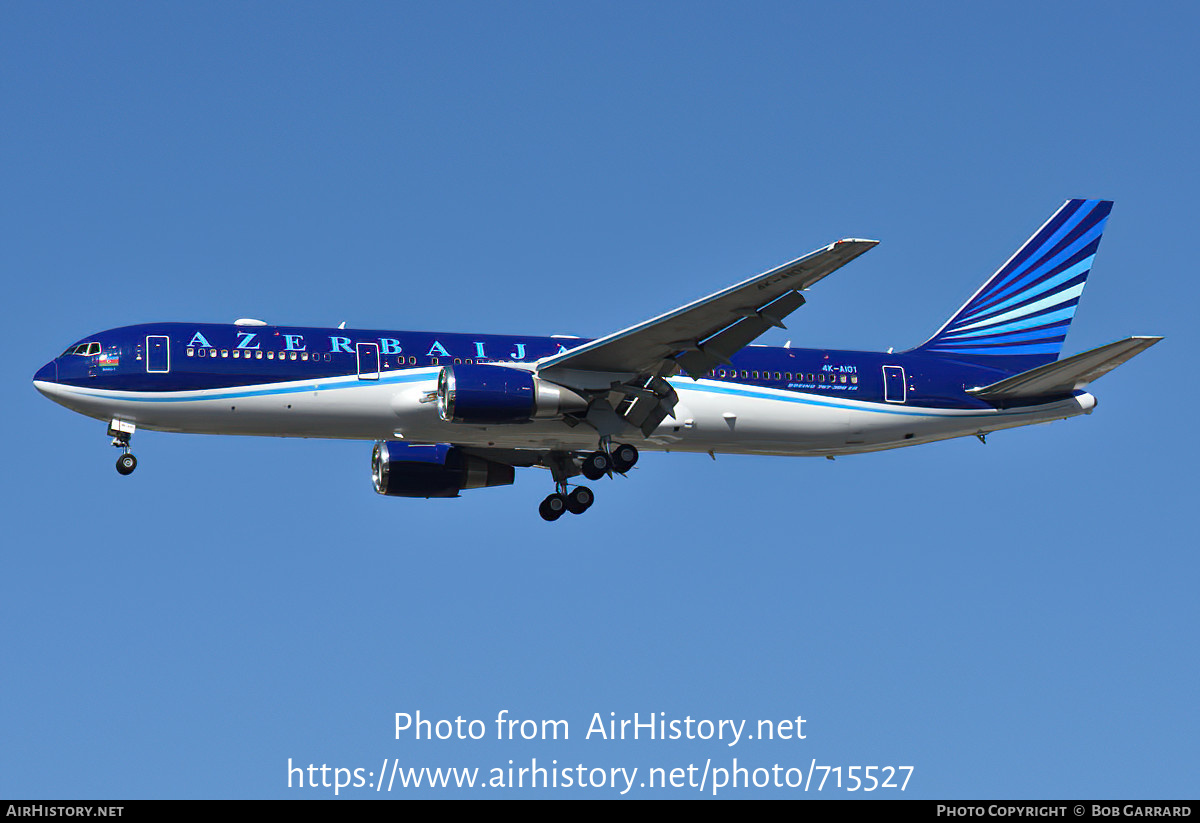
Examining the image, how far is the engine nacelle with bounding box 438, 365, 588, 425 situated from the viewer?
3875 cm

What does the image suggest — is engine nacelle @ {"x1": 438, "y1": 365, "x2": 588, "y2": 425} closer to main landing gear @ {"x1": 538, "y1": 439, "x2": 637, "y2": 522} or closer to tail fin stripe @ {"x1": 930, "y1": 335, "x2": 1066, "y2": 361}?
main landing gear @ {"x1": 538, "y1": 439, "x2": 637, "y2": 522}

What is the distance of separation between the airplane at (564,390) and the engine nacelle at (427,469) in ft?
0.19

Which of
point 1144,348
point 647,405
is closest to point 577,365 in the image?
point 647,405

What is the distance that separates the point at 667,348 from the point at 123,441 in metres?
13.8

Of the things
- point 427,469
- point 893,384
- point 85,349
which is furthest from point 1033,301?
point 85,349

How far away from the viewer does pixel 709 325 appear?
38.7m

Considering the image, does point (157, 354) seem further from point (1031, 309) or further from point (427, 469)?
point (1031, 309)

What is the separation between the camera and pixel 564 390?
40344mm

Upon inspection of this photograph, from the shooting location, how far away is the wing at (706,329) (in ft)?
118

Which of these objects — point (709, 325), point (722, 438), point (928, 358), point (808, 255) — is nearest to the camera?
point (808, 255)

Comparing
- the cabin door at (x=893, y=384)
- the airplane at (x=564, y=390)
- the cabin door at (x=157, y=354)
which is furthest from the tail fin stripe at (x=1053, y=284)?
the cabin door at (x=157, y=354)

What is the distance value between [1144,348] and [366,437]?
1959cm

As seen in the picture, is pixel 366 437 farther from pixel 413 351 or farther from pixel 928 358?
pixel 928 358

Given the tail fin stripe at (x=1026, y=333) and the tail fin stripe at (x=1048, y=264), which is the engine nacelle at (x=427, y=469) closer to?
the tail fin stripe at (x=1026, y=333)
